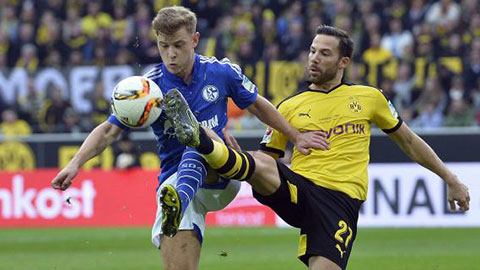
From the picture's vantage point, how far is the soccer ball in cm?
652

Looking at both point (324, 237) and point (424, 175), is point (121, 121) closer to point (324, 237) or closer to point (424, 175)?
point (324, 237)

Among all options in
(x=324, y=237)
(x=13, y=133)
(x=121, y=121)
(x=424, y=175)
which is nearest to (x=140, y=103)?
(x=121, y=121)

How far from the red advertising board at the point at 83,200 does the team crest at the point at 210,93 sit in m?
9.48

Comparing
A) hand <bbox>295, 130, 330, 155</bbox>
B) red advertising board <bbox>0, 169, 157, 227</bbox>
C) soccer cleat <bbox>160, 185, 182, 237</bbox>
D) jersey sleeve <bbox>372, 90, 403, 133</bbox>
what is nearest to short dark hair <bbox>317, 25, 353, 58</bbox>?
jersey sleeve <bbox>372, 90, 403, 133</bbox>

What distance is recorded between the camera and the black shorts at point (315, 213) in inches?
277

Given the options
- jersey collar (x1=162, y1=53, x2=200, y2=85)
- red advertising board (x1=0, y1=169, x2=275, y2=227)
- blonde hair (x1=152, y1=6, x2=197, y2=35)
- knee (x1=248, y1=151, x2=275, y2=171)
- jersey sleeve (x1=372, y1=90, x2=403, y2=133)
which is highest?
blonde hair (x1=152, y1=6, x2=197, y2=35)

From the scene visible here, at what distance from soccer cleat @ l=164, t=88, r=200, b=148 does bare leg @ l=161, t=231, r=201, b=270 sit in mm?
838

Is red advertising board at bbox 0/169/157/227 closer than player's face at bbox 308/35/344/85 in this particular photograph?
No

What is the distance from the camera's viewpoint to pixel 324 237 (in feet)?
23.2

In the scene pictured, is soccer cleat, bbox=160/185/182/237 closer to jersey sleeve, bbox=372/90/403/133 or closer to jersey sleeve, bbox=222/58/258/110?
jersey sleeve, bbox=222/58/258/110

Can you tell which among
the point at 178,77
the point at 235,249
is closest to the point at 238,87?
the point at 178,77

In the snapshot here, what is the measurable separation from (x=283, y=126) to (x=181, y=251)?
1.18m

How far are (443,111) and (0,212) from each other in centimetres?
772

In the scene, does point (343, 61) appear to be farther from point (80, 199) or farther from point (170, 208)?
point (80, 199)
